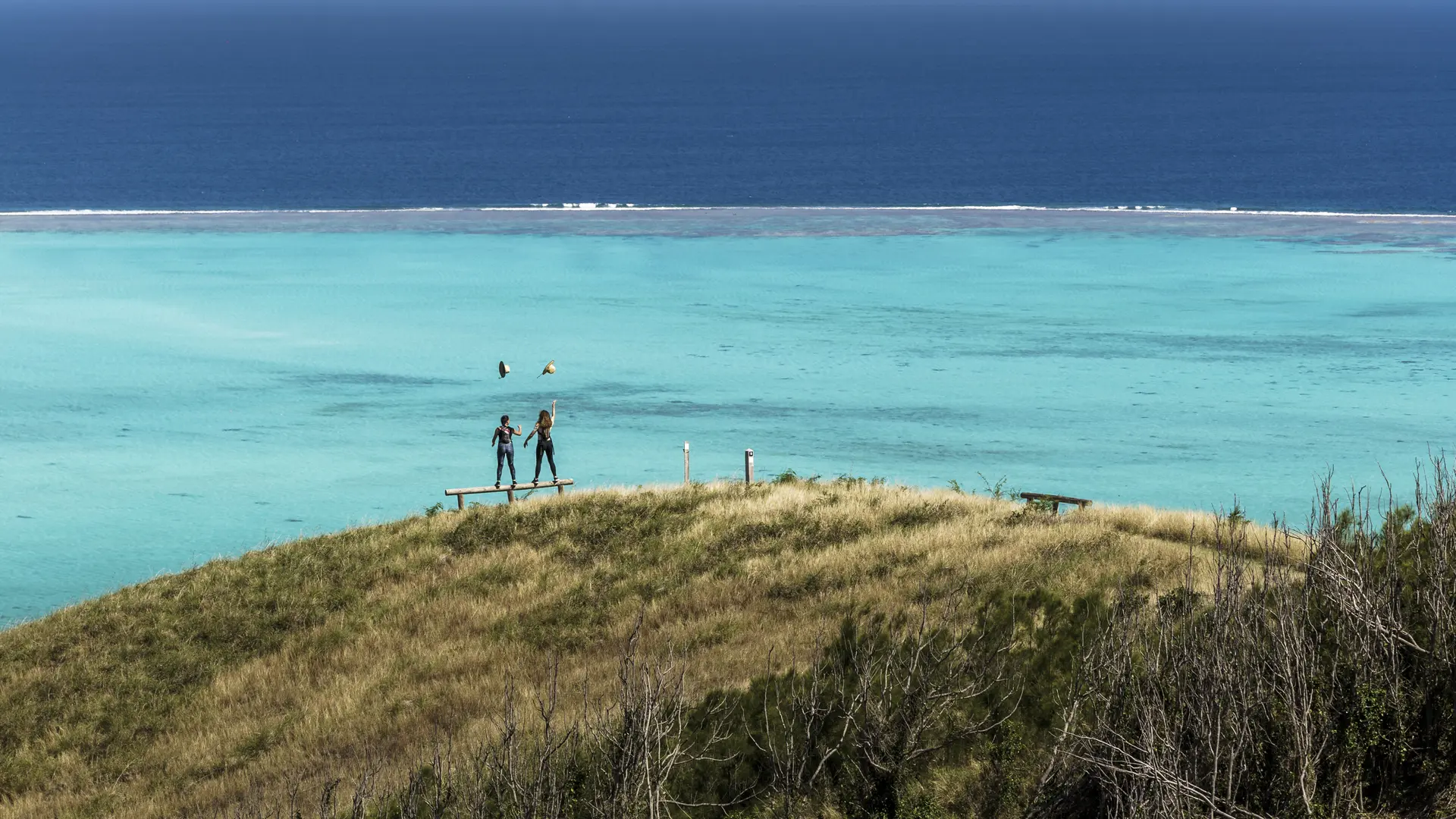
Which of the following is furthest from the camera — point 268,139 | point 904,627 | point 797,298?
point 268,139

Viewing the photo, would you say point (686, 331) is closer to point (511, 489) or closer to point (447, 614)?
point (511, 489)

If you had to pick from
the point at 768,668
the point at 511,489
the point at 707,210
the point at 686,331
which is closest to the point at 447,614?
the point at 511,489

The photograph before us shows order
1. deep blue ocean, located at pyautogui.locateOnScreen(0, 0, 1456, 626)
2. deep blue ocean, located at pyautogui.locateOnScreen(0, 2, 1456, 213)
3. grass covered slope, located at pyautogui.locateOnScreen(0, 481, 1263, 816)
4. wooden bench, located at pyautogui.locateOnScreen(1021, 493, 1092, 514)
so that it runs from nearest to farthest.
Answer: grass covered slope, located at pyautogui.locateOnScreen(0, 481, 1263, 816) → wooden bench, located at pyautogui.locateOnScreen(1021, 493, 1092, 514) → deep blue ocean, located at pyautogui.locateOnScreen(0, 0, 1456, 626) → deep blue ocean, located at pyautogui.locateOnScreen(0, 2, 1456, 213)

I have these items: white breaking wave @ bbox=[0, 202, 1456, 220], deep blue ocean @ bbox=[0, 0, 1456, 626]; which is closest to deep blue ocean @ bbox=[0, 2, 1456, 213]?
deep blue ocean @ bbox=[0, 0, 1456, 626]

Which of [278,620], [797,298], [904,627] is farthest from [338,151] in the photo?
[904,627]

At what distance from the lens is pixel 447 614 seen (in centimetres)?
2281

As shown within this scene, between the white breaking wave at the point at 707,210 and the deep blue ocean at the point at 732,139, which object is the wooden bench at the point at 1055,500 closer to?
the white breaking wave at the point at 707,210

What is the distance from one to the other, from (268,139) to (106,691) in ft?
351

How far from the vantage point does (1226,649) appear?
37.4ft

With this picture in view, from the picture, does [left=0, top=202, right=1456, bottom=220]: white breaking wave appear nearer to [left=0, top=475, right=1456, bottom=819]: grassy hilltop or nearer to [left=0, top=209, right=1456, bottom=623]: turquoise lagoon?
[left=0, top=209, right=1456, bottom=623]: turquoise lagoon

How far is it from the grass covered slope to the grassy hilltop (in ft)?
0.21

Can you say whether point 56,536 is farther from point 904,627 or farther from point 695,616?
point 904,627

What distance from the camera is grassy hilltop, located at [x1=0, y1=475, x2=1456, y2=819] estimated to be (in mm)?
11516

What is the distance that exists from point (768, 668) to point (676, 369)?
27.7 meters
